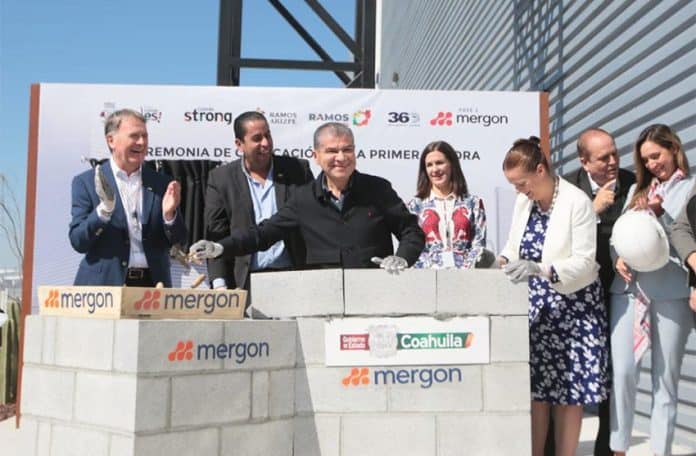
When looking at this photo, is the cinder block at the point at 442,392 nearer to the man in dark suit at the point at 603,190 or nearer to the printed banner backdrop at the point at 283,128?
the man in dark suit at the point at 603,190

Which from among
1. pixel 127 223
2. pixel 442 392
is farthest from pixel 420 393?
pixel 127 223

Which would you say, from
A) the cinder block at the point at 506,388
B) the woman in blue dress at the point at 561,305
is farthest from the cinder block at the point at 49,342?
the woman in blue dress at the point at 561,305

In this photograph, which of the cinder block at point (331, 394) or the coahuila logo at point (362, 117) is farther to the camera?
the coahuila logo at point (362, 117)

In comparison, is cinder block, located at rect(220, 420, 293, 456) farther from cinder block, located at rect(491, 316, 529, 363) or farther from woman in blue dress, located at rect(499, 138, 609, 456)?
woman in blue dress, located at rect(499, 138, 609, 456)

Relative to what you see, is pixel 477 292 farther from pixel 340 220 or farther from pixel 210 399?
pixel 210 399

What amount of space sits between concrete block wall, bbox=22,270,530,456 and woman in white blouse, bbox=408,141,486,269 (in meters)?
0.69

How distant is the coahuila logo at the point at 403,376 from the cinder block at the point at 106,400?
87 cm

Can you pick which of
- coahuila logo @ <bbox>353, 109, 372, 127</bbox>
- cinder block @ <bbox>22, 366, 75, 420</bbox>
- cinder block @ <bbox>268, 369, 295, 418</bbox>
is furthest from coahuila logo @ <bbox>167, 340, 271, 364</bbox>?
coahuila logo @ <bbox>353, 109, 372, 127</bbox>

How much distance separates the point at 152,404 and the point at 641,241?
84.4 inches

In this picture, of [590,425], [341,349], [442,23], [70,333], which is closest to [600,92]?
[590,425]

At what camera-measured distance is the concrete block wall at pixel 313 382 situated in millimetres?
2730

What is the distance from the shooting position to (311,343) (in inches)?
118

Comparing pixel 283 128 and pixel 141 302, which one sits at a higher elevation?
pixel 283 128

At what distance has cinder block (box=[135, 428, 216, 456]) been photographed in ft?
8.30
